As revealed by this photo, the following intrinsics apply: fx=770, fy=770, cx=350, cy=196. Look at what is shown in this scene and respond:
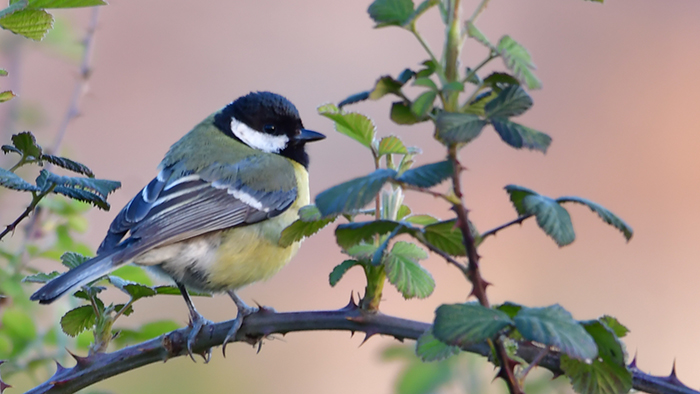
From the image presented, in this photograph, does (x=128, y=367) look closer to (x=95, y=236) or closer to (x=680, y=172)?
(x=95, y=236)

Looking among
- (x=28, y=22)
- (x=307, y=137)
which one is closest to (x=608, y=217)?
(x=28, y=22)

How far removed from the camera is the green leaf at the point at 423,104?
119cm

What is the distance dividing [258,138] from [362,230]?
2.36 m

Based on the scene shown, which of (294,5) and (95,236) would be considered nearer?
(95,236)

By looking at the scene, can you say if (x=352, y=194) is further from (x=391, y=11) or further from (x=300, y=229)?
(x=300, y=229)

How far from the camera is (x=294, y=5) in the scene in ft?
26.3

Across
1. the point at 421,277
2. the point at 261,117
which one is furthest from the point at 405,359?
the point at 261,117

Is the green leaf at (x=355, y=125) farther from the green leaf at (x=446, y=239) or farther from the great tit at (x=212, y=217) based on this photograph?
the great tit at (x=212, y=217)

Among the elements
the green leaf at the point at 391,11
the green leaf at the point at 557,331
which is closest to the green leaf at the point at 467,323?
the green leaf at the point at 557,331

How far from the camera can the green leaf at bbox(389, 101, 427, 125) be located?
4.19 ft

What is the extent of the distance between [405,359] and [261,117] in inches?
68.7

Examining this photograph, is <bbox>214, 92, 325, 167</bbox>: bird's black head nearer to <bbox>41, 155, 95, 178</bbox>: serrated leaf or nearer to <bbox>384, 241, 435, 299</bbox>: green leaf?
<bbox>41, 155, 95, 178</bbox>: serrated leaf

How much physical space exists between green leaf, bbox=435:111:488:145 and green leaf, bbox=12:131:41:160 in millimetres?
911

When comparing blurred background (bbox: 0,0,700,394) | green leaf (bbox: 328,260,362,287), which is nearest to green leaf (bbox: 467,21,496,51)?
green leaf (bbox: 328,260,362,287)
